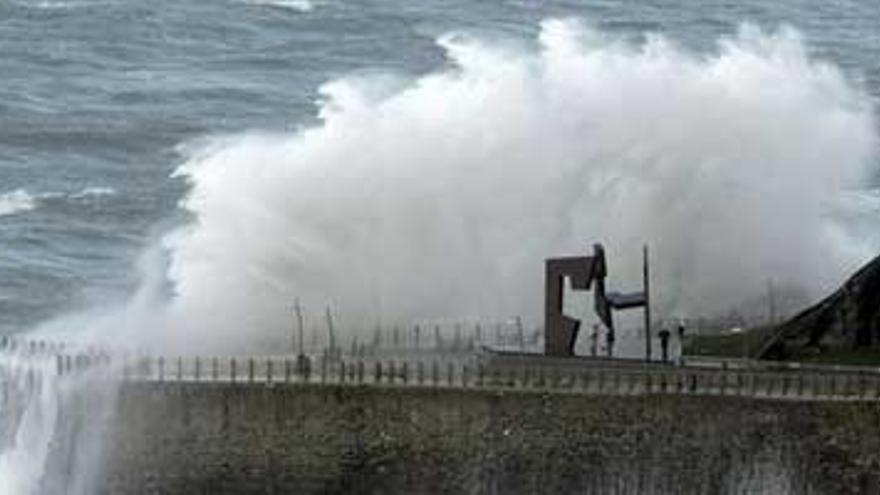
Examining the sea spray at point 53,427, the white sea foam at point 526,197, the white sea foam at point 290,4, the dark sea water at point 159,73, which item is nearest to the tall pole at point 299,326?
the white sea foam at point 526,197

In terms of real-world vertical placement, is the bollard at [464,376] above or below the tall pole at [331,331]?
below

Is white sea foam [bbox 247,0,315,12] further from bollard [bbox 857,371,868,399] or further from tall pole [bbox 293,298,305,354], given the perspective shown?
bollard [bbox 857,371,868,399]

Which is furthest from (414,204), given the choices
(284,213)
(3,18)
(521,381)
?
(3,18)

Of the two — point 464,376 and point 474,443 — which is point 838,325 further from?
point 474,443

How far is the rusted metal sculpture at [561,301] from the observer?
7656 cm

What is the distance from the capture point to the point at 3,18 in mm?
135125

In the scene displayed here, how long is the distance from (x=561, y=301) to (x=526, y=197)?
47.8 feet

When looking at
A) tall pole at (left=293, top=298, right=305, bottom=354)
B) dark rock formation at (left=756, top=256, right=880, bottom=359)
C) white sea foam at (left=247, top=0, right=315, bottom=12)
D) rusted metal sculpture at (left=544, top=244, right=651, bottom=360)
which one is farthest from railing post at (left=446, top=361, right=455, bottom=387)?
white sea foam at (left=247, top=0, right=315, bottom=12)

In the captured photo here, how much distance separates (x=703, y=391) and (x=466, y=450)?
5.30 metres

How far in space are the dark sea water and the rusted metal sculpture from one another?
1747cm

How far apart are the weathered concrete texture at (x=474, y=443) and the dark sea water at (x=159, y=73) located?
612 inches

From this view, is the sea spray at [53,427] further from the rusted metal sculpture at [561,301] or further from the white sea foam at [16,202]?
the white sea foam at [16,202]

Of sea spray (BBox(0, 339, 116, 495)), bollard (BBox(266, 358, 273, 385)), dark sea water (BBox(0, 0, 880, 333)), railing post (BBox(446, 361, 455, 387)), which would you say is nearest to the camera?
railing post (BBox(446, 361, 455, 387))

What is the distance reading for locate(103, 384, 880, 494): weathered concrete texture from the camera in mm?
70750
